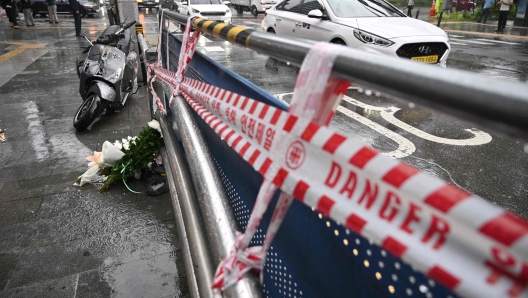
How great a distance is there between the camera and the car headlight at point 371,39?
7044 millimetres

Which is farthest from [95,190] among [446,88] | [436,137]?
[436,137]

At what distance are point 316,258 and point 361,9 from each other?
8.35 metres

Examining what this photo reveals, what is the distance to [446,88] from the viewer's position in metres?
0.54

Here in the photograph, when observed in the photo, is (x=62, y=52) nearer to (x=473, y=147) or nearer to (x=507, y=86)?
(x=473, y=147)

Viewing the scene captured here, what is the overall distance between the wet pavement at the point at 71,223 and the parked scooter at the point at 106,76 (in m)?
0.26

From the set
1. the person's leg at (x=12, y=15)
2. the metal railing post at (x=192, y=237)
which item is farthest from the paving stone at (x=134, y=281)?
the person's leg at (x=12, y=15)

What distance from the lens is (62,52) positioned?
11422 mm

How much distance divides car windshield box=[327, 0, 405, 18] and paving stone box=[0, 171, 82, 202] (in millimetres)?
6580

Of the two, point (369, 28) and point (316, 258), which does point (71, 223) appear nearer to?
point (316, 258)

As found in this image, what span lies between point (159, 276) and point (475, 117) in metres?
2.54

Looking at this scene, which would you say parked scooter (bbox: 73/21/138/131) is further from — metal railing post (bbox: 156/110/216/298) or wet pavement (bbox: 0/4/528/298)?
metal railing post (bbox: 156/110/216/298)

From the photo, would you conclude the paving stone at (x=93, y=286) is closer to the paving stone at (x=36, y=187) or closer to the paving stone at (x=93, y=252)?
the paving stone at (x=93, y=252)

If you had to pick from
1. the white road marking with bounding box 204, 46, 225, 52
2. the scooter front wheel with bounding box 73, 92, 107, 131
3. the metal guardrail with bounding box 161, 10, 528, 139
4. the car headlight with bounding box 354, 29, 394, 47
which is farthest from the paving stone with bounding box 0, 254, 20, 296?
the white road marking with bounding box 204, 46, 225, 52

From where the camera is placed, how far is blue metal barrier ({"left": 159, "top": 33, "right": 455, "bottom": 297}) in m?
0.77
